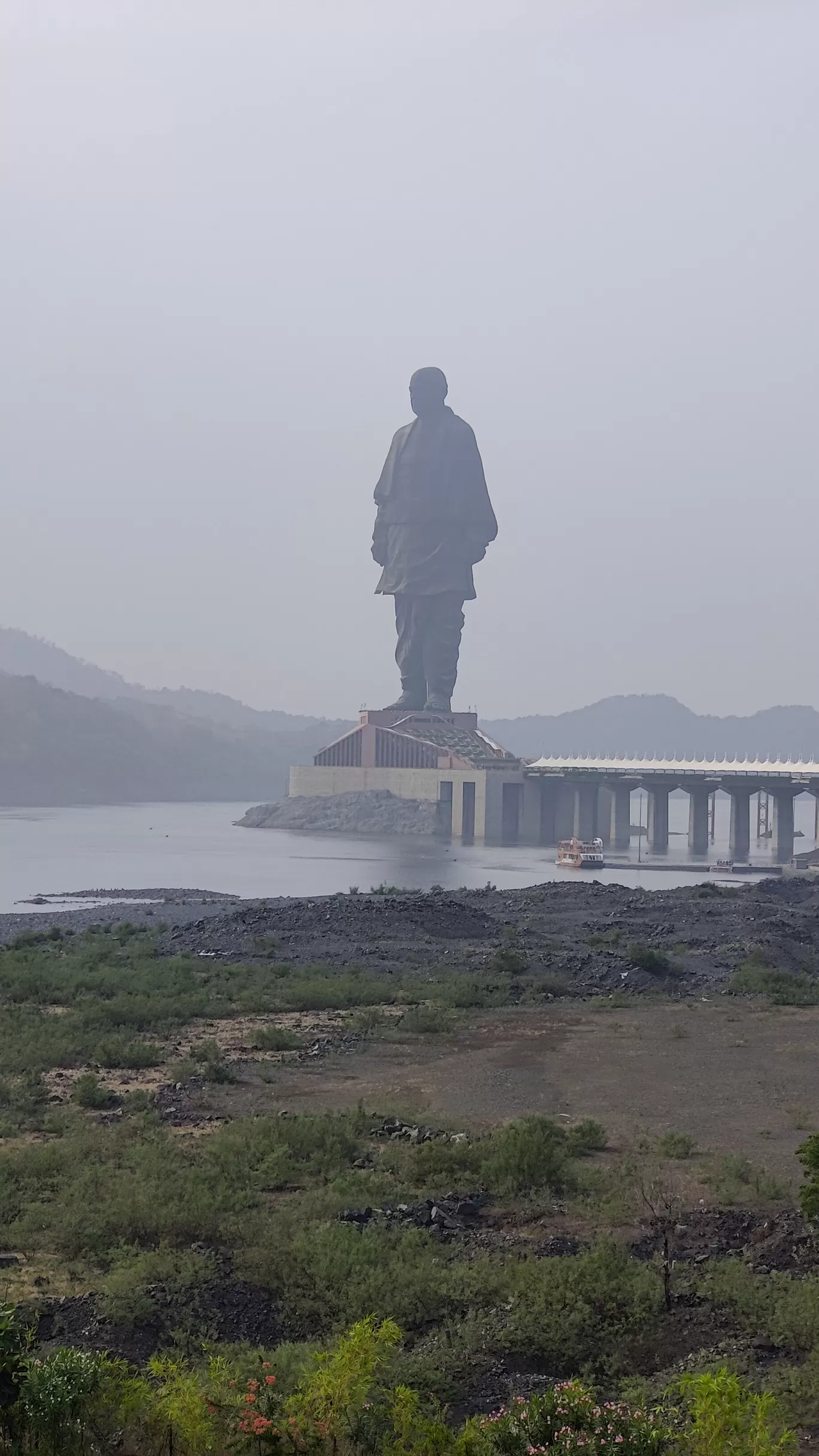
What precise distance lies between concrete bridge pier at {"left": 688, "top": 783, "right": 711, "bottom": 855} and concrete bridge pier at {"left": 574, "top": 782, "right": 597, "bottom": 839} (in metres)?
12.3

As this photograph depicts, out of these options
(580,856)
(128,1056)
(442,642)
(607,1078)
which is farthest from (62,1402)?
(442,642)

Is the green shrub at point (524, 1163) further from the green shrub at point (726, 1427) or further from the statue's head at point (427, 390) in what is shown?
the statue's head at point (427, 390)

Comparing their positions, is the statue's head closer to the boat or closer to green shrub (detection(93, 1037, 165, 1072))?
the boat

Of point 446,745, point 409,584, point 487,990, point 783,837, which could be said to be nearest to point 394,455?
point 409,584

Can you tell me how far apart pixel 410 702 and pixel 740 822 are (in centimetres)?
6071

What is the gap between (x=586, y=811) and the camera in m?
118

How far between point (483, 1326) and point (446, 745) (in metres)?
128

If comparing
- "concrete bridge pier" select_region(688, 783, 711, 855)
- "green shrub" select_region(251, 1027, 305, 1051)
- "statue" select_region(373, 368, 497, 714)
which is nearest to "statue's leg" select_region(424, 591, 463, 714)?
"statue" select_region(373, 368, 497, 714)

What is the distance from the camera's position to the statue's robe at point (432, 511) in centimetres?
16438

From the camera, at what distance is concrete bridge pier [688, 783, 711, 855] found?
104812mm

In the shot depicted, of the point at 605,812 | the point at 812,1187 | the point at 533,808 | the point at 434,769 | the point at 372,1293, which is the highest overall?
the point at 434,769

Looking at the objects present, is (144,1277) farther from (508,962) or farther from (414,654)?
(414,654)

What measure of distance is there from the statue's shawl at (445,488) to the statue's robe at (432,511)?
0.07 m

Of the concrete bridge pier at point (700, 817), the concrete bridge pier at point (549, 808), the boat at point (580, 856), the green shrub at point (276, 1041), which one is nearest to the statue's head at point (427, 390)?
the concrete bridge pier at point (549, 808)
